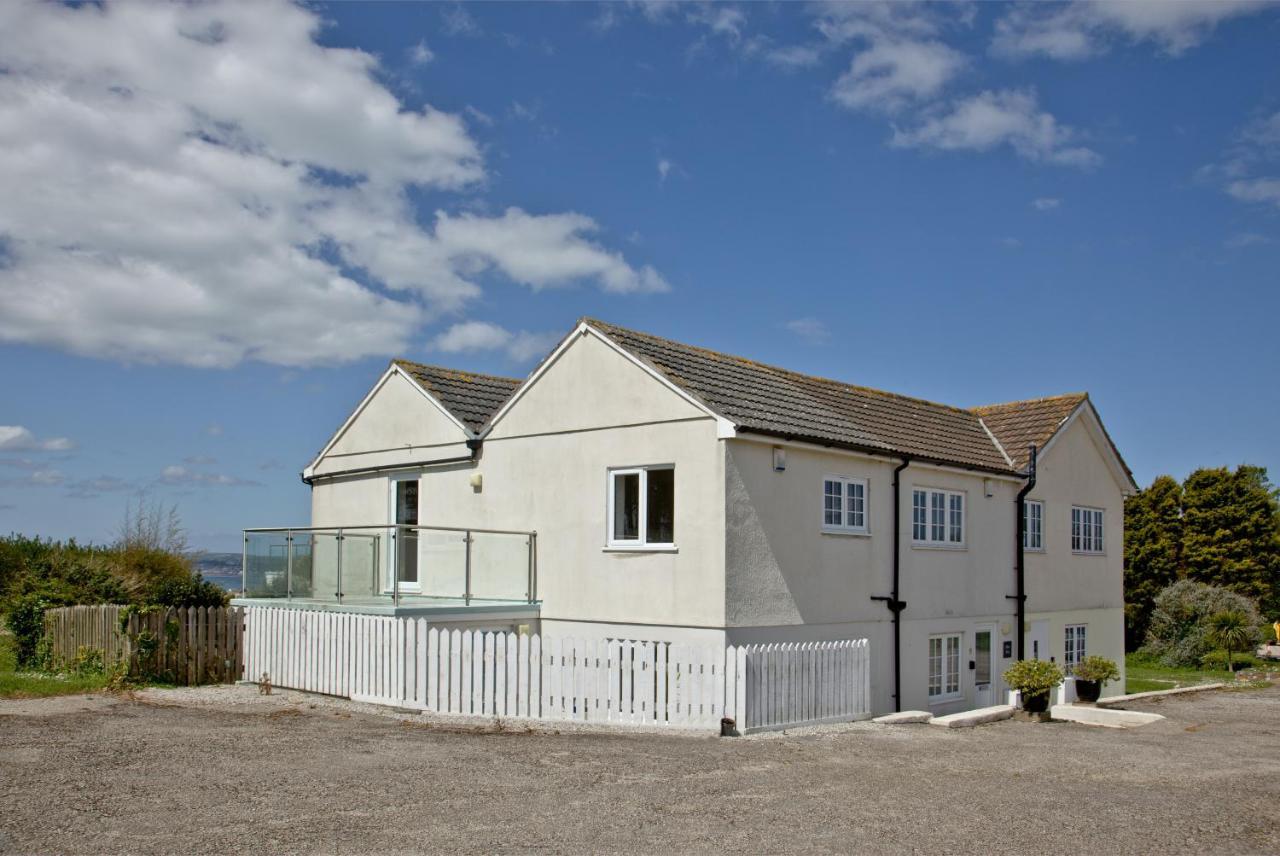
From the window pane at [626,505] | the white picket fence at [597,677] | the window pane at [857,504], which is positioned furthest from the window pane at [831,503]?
the window pane at [626,505]

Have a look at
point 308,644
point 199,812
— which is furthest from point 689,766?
point 308,644

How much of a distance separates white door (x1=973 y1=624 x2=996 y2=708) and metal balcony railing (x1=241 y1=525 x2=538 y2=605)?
9403 mm

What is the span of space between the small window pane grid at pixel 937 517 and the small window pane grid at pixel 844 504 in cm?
166

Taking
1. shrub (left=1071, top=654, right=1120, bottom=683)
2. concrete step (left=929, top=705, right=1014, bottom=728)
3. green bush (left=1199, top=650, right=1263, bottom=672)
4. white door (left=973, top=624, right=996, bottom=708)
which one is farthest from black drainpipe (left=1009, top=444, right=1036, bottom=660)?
green bush (left=1199, top=650, right=1263, bottom=672)

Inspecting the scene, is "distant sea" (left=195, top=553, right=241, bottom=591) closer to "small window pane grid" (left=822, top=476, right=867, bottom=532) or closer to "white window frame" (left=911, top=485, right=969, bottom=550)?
"small window pane grid" (left=822, top=476, right=867, bottom=532)

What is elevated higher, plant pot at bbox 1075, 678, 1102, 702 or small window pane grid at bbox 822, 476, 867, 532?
small window pane grid at bbox 822, 476, 867, 532

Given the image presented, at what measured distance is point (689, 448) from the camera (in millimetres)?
17547

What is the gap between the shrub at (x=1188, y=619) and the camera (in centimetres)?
3556

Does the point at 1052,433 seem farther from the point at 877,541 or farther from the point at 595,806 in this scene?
the point at 595,806

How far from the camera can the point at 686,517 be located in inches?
686

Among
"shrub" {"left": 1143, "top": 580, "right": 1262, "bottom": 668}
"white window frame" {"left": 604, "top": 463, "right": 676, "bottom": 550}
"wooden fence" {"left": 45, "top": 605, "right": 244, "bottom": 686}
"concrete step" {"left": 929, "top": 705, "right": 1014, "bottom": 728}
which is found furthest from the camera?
"shrub" {"left": 1143, "top": 580, "right": 1262, "bottom": 668}

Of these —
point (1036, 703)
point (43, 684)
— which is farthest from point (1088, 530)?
point (43, 684)

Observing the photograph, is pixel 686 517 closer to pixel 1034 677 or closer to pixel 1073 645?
pixel 1034 677

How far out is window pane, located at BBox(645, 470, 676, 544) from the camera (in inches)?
711
